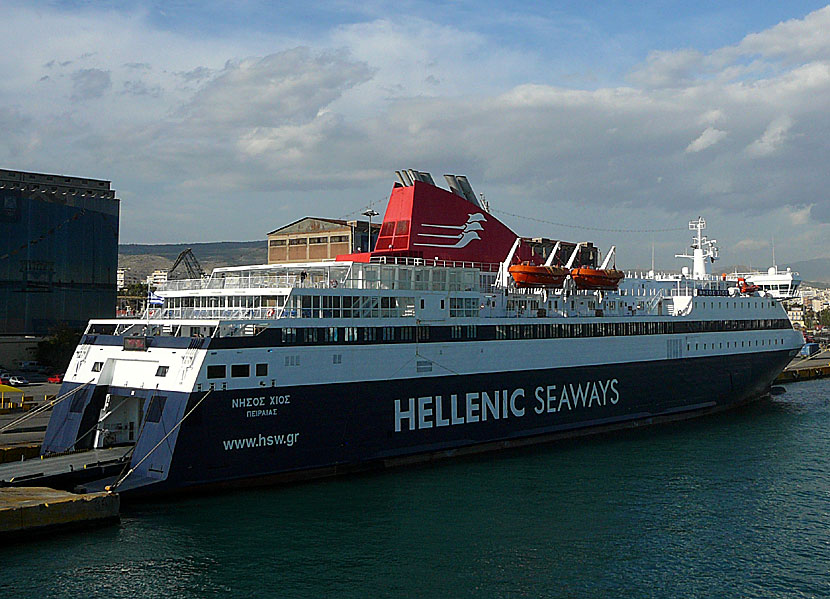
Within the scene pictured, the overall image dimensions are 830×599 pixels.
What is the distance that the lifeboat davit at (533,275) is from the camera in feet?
113

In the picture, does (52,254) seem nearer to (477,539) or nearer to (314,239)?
(314,239)

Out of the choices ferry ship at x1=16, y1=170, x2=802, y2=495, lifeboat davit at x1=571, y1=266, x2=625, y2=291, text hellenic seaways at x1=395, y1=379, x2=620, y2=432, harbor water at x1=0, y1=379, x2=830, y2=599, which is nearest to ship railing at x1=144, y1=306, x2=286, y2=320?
ferry ship at x1=16, y1=170, x2=802, y2=495

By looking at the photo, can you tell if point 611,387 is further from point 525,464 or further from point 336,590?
point 336,590

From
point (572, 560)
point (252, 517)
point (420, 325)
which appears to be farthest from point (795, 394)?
point (252, 517)

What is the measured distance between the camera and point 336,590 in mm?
17844

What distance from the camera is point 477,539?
21.2m

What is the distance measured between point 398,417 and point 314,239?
62.1 m

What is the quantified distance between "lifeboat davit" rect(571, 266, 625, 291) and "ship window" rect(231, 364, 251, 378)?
18.1m

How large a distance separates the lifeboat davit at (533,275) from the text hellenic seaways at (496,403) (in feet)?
15.8

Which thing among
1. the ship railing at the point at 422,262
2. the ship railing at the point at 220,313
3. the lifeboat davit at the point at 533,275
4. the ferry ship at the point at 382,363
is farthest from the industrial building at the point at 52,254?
the lifeboat davit at the point at 533,275

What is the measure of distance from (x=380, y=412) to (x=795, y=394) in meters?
37.9

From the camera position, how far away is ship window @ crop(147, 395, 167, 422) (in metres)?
24.4

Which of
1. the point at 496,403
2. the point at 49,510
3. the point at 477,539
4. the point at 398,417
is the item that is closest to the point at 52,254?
the point at 398,417

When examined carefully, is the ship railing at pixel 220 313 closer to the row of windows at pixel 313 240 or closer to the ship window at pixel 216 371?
the ship window at pixel 216 371
